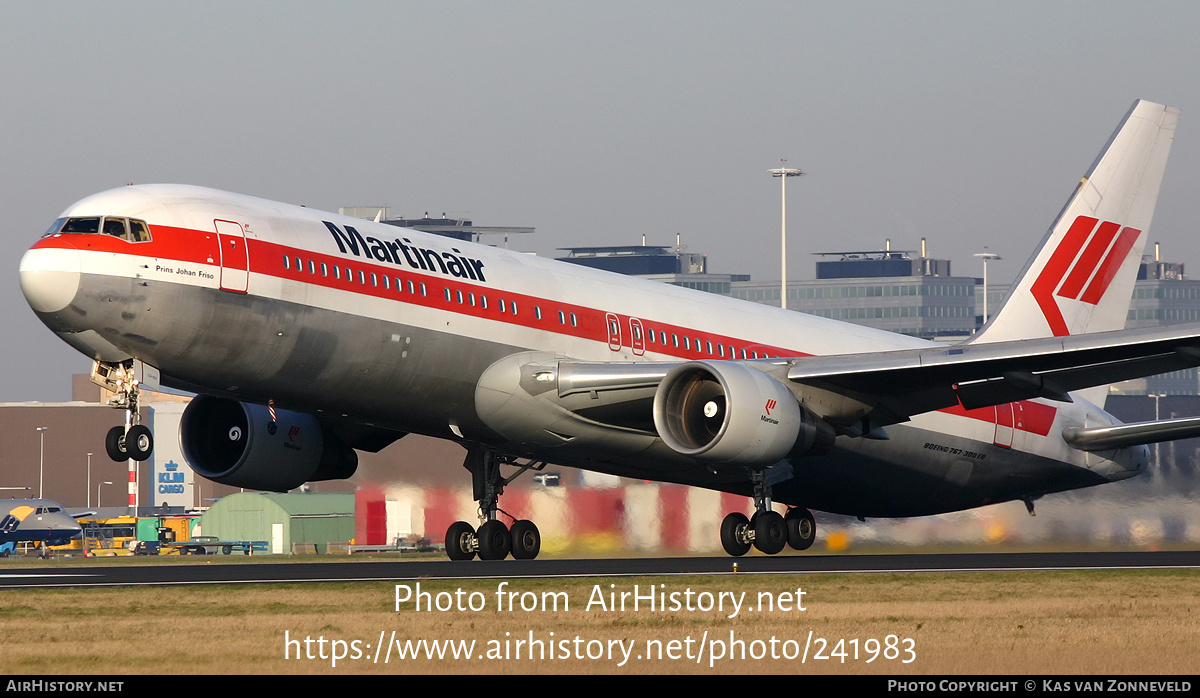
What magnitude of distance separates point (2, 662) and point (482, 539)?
60.1 feet

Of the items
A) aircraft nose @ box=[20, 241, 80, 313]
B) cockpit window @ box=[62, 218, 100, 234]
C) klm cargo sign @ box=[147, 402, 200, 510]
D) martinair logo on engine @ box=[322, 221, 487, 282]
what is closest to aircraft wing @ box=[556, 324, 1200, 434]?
martinair logo on engine @ box=[322, 221, 487, 282]

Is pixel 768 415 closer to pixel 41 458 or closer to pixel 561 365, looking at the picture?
pixel 561 365

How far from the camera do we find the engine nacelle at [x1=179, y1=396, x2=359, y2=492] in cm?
3253

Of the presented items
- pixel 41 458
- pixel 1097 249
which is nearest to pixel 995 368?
pixel 1097 249

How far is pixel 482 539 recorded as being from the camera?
32.9 metres

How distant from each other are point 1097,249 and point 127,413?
943 inches

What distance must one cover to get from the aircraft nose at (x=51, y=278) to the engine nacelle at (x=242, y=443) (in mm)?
7951

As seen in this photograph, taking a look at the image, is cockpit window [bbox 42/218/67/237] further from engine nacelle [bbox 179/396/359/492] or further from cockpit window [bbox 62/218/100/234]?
engine nacelle [bbox 179/396/359/492]

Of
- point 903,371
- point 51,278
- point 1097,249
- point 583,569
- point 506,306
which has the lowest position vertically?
point 583,569

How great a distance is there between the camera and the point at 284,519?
2785 inches

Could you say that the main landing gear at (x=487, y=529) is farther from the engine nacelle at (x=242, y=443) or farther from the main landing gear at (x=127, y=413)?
the main landing gear at (x=127, y=413)

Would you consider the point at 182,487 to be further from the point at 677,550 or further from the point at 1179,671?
the point at 1179,671

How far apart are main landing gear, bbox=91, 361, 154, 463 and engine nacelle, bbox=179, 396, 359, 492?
20.7 ft

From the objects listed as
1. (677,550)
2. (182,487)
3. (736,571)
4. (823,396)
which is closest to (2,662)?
(736,571)
